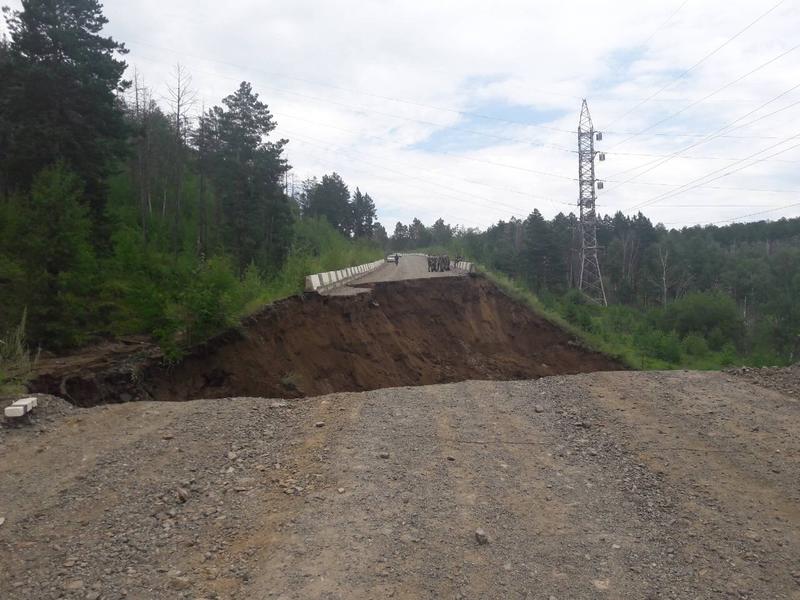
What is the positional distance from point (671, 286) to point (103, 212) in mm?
76689

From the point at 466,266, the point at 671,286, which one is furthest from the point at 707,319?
the point at 671,286

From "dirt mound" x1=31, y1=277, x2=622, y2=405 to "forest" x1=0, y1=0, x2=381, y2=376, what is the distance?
2.52ft

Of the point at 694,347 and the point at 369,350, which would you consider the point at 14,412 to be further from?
the point at 694,347

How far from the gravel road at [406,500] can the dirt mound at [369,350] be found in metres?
5.39

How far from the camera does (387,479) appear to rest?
6.05 m

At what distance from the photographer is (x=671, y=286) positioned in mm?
83375

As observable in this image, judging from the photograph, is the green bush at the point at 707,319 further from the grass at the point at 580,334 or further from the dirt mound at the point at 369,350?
the dirt mound at the point at 369,350

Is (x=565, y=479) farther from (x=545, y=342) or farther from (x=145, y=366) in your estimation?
(x=545, y=342)

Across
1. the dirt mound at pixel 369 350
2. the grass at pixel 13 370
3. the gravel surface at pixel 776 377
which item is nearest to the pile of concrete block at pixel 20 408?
the grass at pixel 13 370

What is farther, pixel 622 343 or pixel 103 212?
pixel 622 343

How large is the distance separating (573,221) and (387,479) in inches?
3839

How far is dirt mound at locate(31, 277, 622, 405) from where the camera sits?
14.0m

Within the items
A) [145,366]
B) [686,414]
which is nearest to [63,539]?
[686,414]

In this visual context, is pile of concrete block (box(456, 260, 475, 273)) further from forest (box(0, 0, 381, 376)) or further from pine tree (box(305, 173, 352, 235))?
pine tree (box(305, 173, 352, 235))
